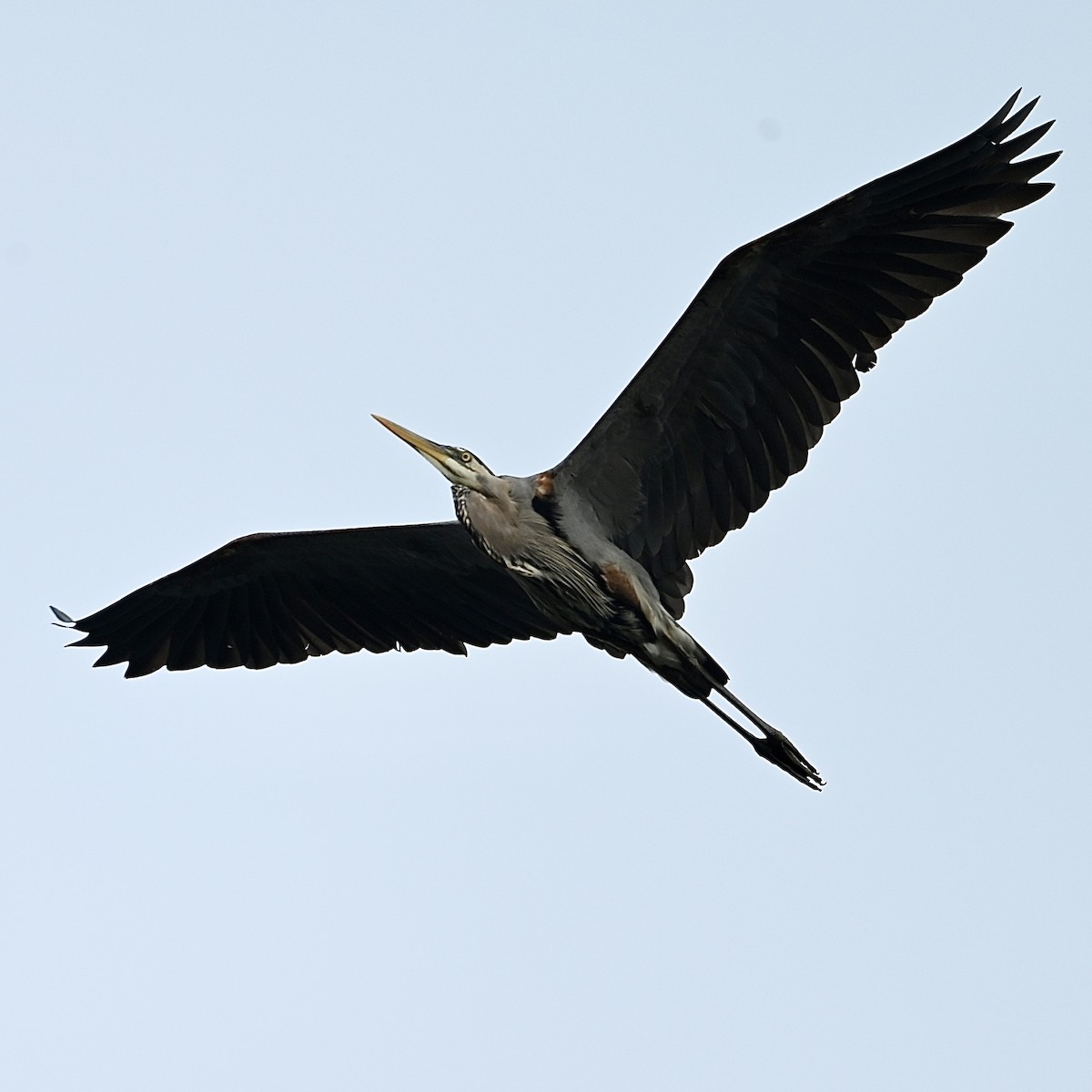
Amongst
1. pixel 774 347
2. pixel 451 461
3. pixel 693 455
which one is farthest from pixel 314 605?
pixel 774 347

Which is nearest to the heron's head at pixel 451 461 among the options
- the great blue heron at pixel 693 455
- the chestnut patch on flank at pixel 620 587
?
the great blue heron at pixel 693 455

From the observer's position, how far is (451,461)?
10383 mm

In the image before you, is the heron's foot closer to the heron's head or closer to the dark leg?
the dark leg

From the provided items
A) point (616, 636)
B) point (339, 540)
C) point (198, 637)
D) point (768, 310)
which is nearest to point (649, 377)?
point (768, 310)

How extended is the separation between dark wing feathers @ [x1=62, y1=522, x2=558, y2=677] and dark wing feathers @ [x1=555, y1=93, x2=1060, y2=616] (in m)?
1.34

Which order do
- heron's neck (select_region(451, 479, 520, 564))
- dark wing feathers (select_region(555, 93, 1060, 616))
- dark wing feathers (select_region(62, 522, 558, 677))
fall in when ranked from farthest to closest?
dark wing feathers (select_region(62, 522, 558, 677))
heron's neck (select_region(451, 479, 520, 564))
dark wing feathers (select_region(555, 93, 1060, 616))

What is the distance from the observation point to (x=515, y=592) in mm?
11633

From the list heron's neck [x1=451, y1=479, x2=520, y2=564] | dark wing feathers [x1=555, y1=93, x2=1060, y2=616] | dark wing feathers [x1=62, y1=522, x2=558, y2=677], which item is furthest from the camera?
dark wing feathers [x1=62, y1=522, x2=558, y2=677]

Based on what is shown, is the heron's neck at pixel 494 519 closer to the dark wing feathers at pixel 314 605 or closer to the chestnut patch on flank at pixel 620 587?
the chestnut patch on flank at pixel 620 587

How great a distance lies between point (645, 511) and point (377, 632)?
2.38m

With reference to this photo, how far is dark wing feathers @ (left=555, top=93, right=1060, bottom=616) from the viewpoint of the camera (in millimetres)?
9539

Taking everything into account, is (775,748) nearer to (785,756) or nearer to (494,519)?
(785,756)

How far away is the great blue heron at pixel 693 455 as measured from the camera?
378 inches

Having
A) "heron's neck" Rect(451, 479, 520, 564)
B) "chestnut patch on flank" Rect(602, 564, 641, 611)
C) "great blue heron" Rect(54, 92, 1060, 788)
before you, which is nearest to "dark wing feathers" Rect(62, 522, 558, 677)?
"great blue heron" Rect(54, 92, 1060, 788)
